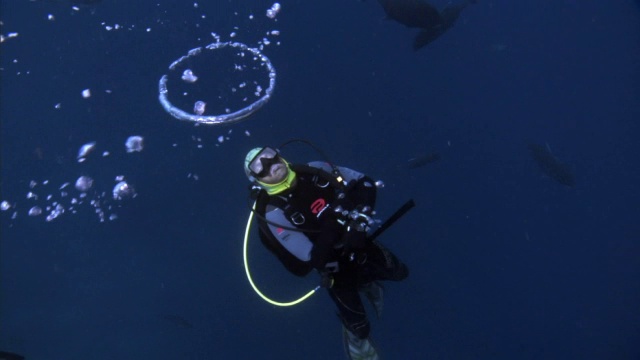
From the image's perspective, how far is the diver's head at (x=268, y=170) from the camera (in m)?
3.89

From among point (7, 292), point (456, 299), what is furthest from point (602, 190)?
point (7, 292)

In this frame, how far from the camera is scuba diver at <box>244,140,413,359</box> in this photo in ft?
12.2

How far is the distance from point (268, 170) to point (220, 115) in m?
8.76

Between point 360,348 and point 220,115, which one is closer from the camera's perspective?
point 360,348

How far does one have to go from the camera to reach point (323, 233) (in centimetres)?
366

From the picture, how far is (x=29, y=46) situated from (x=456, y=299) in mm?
16554

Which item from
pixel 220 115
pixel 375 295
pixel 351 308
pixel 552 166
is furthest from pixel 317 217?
pixel 220 115

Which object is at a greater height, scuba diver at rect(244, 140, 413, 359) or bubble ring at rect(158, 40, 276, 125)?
scuba diver at rect(244, 140, 413, 359)

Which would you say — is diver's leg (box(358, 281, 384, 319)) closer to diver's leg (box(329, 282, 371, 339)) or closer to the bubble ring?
diver's leg (box(329, 282, 371, 339))

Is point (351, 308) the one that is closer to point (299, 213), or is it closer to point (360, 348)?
point (360, 348)

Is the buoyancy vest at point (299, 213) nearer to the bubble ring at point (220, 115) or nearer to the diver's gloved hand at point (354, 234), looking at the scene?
the diver's gloved hand at point (354, 234)

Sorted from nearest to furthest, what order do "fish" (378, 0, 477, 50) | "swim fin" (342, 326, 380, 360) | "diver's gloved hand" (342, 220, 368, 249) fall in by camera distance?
"diver's gloved hand" (342, 220, 368, 249), "swim fin" (342, 326, 380, 360), "fish" (378, 0, 477, 50)

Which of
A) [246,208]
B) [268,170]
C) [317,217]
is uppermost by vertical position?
[268,170]

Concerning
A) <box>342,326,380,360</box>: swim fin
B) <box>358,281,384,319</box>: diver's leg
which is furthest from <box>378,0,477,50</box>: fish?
<box>342,326,380,360</box>: swim fin
